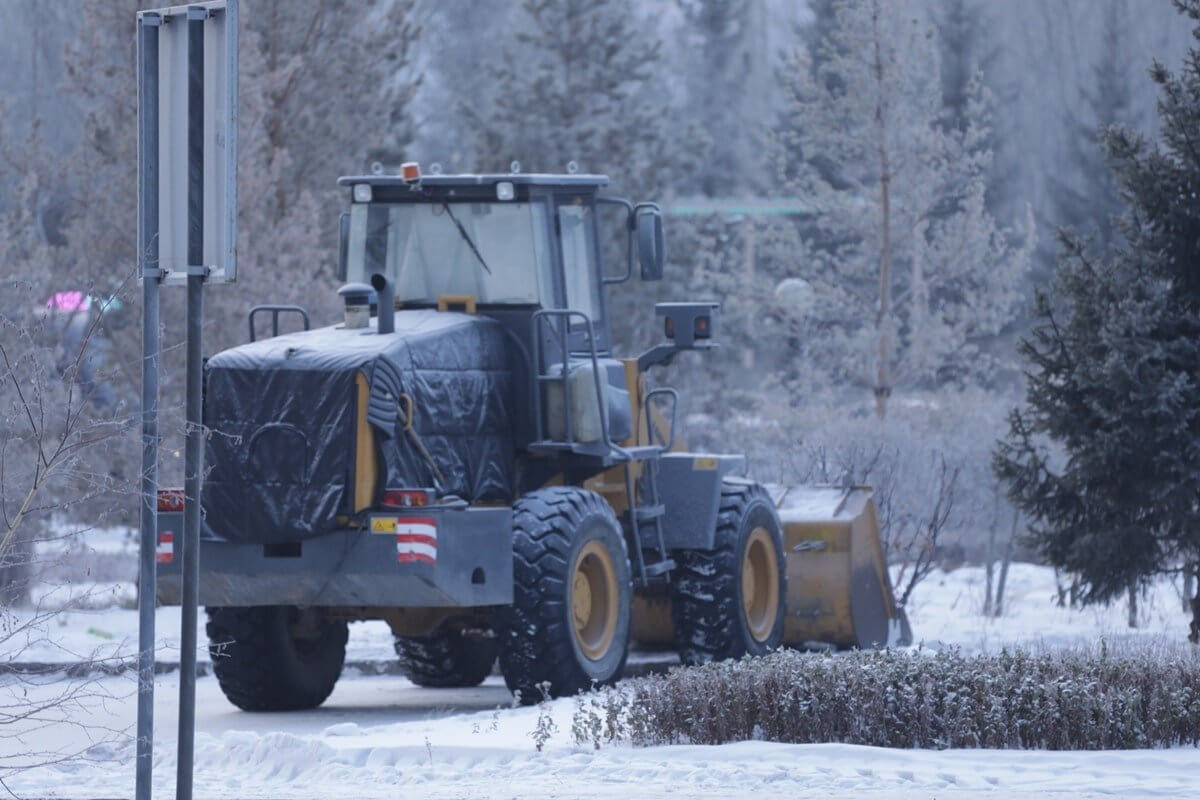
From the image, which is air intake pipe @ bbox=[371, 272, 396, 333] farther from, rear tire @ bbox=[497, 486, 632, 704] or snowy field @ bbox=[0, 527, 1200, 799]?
snowy field @ bbox=[0, 527, 1200, 799]

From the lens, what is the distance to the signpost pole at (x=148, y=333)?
661 cm

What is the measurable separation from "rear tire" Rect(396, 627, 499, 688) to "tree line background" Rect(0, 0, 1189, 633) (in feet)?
8.64

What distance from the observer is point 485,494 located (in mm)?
13359

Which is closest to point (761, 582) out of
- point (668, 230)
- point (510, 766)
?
point (510, 766)

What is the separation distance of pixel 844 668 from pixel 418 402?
12.0 feet

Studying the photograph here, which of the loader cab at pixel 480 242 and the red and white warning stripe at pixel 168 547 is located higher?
the loader cab at pixel 480 242

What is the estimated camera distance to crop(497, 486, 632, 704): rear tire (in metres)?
12.4

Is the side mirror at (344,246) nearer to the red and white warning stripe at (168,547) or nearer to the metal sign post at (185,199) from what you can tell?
the red and white warning stripe at (168,547)

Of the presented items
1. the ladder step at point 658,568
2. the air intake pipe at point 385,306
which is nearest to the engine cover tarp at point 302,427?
the air intake pipe at point 385,306

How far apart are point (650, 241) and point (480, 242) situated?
1.25 m

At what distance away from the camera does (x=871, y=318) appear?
1199 inches

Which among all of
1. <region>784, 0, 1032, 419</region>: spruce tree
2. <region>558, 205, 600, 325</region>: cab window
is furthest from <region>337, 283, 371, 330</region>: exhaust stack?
<region>784, 0, 1032, 419</region>: spruce tree

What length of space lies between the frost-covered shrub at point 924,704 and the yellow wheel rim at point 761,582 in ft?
14.3

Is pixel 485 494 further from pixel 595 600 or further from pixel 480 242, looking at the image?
pixel 480 242
